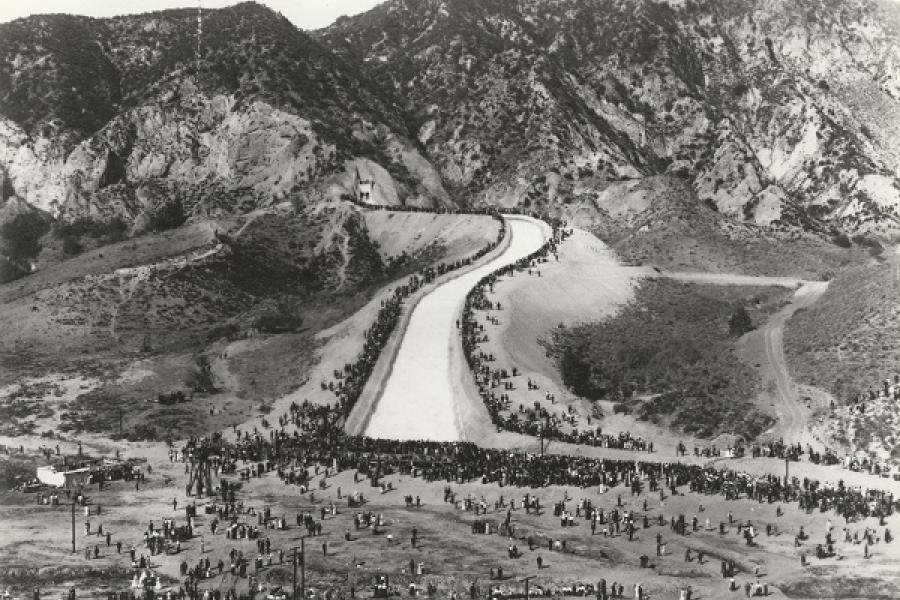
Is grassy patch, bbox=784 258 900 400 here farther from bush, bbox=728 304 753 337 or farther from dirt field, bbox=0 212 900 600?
dirt field, bbox=0 212 900 600

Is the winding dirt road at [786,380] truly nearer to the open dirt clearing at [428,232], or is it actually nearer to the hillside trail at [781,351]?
the hillside trail at [781,351]

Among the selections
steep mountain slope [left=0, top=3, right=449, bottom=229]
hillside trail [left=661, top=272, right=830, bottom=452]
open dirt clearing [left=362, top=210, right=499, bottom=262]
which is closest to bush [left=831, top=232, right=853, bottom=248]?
hillside trail [left=661, top=272, right=830, bottom=452]

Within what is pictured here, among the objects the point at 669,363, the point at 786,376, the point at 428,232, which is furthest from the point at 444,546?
the point at 428,232

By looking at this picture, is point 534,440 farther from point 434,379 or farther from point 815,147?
point 815,147

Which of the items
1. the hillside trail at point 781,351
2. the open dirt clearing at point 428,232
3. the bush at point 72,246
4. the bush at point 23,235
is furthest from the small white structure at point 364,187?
the hillside trail at point 781,351

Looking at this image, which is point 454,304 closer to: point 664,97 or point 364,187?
point 364,187

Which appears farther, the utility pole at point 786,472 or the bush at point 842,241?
the bush at point 842,241
